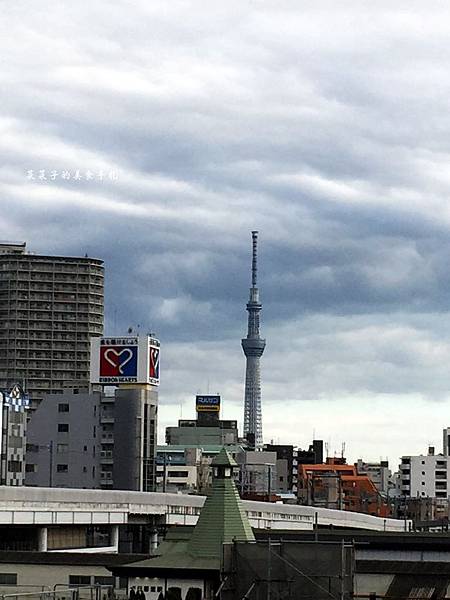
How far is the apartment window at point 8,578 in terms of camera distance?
220 feet

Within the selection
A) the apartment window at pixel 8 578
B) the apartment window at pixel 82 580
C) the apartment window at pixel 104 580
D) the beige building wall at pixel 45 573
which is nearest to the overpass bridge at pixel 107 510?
the apartment window at pixel 8 578

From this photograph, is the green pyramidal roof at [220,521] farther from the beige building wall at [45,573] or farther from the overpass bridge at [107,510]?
the overpass bridge at [107,510]

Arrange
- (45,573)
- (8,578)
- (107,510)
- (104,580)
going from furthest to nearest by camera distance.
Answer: (107,510) < (8,578) < (45,573) < (104,580)

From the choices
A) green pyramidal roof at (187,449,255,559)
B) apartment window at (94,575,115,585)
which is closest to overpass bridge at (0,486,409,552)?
apartment window at (94,575,115,585)

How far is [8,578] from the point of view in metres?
67.6

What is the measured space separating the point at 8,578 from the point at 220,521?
16325 mm

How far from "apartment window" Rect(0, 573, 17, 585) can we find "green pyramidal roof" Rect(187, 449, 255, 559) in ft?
48.2

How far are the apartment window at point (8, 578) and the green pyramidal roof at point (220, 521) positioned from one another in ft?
48.2

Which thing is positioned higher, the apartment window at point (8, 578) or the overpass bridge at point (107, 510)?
the overpass bridge at point (107, 510)

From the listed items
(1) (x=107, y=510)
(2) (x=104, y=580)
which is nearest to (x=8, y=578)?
(2) (x=104, y=580)

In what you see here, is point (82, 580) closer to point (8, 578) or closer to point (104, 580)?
point (104, 580)

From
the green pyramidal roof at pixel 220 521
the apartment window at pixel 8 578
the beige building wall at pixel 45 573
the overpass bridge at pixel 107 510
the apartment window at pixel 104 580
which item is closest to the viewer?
the green pyramidal roof at pixel 220 521

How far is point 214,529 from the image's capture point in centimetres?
5525

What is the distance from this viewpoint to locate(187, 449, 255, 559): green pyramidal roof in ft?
180
